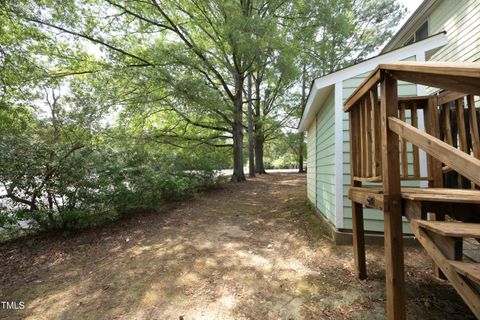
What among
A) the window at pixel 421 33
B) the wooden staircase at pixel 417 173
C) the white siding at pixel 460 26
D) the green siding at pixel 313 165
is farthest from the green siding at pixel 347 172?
the window at pixel 421 33

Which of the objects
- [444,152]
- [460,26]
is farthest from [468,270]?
[460,26]

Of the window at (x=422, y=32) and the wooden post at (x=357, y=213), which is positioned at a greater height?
the window at (x=422, y=32)

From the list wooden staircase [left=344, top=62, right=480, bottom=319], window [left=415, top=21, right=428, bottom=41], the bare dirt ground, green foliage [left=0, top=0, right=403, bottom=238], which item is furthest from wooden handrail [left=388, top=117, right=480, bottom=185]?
window [left=415, top=21, right=428, bottom=41]

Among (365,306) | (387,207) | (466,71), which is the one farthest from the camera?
(365,306)

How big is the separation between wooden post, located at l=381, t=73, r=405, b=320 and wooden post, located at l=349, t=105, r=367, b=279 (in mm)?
780

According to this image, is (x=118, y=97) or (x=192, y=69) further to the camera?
(x=192, y=69)

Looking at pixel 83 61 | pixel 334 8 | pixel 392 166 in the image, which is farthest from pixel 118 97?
pixel 334 8

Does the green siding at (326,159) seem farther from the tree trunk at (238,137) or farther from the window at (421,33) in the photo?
the tree trunk at (238,137)

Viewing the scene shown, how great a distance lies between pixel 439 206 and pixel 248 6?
10.0 metres

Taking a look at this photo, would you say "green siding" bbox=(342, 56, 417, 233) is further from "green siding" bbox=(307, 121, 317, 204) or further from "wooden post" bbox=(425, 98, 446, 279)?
"green siding" bbox=(307, 121, 317, 204)

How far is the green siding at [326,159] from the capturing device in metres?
3.76

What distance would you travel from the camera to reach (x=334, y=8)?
836 cm

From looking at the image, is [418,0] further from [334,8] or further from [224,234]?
[224,234]

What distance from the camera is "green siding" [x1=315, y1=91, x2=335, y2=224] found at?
12.3ft
